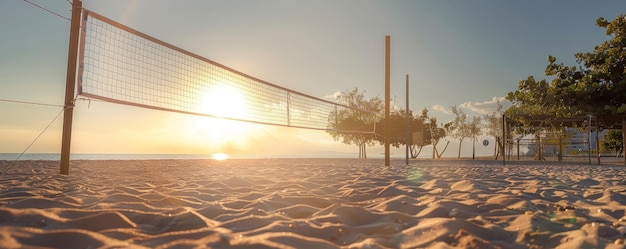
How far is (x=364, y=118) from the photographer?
30625 millimetres

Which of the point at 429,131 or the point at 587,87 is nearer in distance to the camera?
the point at 587,87

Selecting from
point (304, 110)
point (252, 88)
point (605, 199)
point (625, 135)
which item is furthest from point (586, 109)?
point (605, 199)

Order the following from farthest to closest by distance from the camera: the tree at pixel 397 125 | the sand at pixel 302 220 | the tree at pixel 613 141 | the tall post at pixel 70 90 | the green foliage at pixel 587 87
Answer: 1. the tree at pixel 613 141
2. the tree at pixel 397 125
3. the green foliage at pixel 587 87
4. the tall post at pixel 70 90
5. the sand at pixel 302 220

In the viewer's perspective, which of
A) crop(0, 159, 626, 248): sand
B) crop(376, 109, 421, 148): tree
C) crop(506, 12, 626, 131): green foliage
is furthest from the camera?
crop(376, 109, 421, 148): tree

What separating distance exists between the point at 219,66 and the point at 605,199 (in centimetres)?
544

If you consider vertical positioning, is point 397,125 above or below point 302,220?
above

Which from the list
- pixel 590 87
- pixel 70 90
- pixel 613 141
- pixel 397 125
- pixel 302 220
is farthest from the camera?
pixel 613 141

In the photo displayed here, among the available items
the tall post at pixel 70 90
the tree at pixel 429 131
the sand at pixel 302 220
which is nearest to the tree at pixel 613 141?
the tree at pixel 429 131

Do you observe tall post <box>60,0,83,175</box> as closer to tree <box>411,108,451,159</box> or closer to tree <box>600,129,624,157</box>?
tree <box>411,108,451,159</box>

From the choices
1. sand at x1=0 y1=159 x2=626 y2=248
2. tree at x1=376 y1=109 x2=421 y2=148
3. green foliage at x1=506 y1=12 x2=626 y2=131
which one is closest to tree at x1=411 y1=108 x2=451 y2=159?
tree at x1=376 y1=109 x2=421 y2=148

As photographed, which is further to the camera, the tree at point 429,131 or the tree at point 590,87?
the tree at point 429,131

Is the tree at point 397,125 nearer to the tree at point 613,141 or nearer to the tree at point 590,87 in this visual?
the tree at point 590,87

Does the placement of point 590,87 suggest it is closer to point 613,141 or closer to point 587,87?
point 587,87

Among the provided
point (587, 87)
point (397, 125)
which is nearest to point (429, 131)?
point (397, 125)
